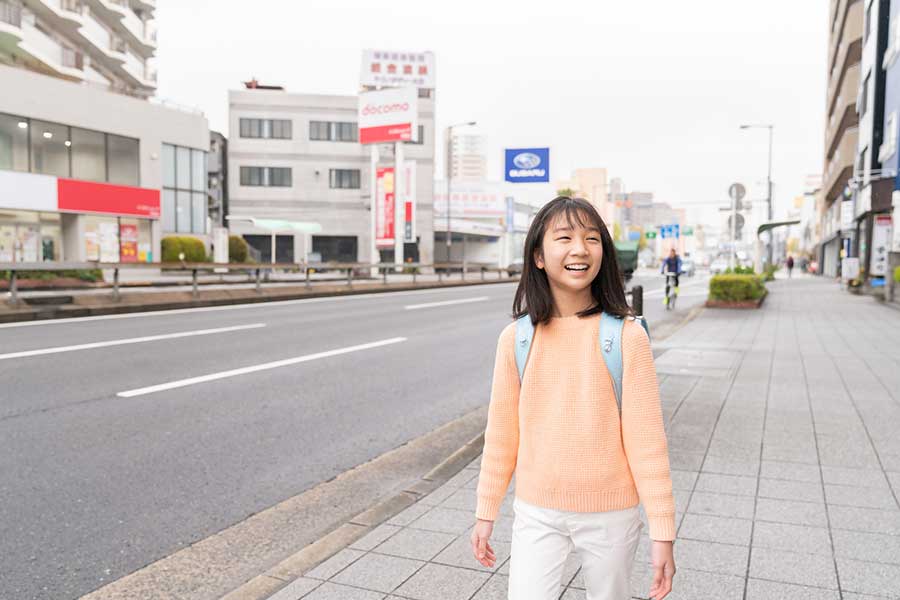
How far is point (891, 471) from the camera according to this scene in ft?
14.6

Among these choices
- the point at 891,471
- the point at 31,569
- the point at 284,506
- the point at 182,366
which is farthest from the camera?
the point at 182,366

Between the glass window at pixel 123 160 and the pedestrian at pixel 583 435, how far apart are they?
3400cm

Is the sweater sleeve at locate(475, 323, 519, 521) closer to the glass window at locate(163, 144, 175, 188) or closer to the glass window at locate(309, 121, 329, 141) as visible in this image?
the glass window at locate(163, 144, 175, 188)

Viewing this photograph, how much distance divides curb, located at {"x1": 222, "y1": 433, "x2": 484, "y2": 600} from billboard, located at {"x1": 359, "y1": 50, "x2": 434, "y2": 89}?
50.6m

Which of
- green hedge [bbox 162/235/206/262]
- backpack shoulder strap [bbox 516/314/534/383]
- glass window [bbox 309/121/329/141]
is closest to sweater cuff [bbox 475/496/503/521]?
backpack shoulder strap [bbox 516/314/534/383]

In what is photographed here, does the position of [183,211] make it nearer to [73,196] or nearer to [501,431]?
[73,196]

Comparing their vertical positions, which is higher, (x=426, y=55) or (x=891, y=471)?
(x=426, y=55)

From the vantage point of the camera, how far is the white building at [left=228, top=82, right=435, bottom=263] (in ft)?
183

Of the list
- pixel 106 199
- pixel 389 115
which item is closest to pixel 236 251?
pixel 106 199

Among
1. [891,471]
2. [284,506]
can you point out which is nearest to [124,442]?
[284,506]

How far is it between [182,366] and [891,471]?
7.17m

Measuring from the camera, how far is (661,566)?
1.73m

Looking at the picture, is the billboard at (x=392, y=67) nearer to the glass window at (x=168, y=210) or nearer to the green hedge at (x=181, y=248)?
the glass window at (x=168, y=210)

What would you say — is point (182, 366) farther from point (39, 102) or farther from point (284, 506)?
point (39, 102)
